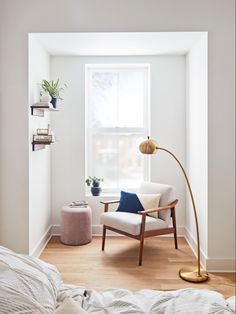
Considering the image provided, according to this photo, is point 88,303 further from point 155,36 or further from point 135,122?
point 135,122

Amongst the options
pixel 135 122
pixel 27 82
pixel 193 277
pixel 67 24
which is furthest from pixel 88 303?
pixel 135 122

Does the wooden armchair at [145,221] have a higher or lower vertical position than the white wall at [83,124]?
lower

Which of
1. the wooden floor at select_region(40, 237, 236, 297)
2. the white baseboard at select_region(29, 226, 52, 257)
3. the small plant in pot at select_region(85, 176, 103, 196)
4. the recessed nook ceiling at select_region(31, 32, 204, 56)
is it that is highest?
the recessed nook ceiling at select_region(31, 32, 204, 56)

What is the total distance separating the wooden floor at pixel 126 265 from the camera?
3293 millimetres

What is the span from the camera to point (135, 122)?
201 inches

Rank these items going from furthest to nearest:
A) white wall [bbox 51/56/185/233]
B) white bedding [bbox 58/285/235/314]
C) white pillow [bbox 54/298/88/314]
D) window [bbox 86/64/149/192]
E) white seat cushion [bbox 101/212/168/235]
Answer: window [bbox 86/64/149/192] < white wall [bbox 51/56/185/233] < white seat cushion [bbox 101/212/168/235] < white bedding [bbox 58/285/235/314] < white pillow [bbox 54/298/88/314]

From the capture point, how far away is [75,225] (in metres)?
4.44

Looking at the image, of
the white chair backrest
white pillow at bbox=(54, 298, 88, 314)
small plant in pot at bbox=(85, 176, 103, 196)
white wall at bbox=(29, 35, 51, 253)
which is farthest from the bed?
small plant in pot at bbox=(85, 176, 103, 196)

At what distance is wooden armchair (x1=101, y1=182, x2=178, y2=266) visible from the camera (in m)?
3.87

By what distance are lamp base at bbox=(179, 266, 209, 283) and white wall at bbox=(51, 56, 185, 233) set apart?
136cm

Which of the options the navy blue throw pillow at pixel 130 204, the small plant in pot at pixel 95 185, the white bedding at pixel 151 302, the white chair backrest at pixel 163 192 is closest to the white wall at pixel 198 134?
the white chair backrest at pixel 163 192

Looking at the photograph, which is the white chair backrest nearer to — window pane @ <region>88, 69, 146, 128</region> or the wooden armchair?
the wooden armchair

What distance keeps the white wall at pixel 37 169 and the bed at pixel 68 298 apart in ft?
6.72

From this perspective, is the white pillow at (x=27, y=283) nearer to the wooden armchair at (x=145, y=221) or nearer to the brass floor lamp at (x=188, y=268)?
the brass floor lamp at (x=188, y=268)
